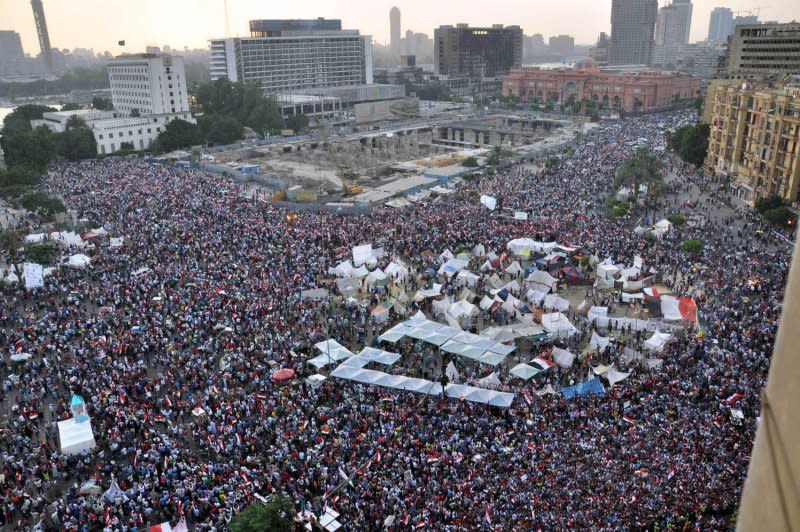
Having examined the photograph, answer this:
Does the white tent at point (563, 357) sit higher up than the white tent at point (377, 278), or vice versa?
the white tent at point (377, 278)

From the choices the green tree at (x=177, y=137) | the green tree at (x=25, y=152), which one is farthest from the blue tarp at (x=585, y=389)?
the green tree at (x=177, y=137)

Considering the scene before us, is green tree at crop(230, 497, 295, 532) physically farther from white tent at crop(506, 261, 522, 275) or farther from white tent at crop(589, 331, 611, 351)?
white tent at crop(506, 261, 522, 275)

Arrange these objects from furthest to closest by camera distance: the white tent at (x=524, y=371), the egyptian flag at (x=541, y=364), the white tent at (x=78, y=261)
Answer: the white tent at (x=78, y=261)
the egyptian flag at (x=541, y=364)
the white tent at (x=524, y=371)

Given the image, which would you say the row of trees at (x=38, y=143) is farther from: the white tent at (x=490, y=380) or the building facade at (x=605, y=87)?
the building facade at (x=605, y=87)

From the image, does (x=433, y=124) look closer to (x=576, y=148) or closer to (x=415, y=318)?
(x=576, y=148)

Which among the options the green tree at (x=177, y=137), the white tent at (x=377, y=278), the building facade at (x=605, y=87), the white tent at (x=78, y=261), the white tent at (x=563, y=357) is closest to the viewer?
the white tent at (x=563, y=357)

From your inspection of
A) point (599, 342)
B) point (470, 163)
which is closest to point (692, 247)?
point (599, 342)

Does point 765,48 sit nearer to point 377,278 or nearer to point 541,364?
point 377,278

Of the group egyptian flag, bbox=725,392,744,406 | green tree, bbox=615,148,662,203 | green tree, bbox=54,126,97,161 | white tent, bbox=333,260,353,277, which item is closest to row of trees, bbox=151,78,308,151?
green tree, bbox=54,126,97,161
